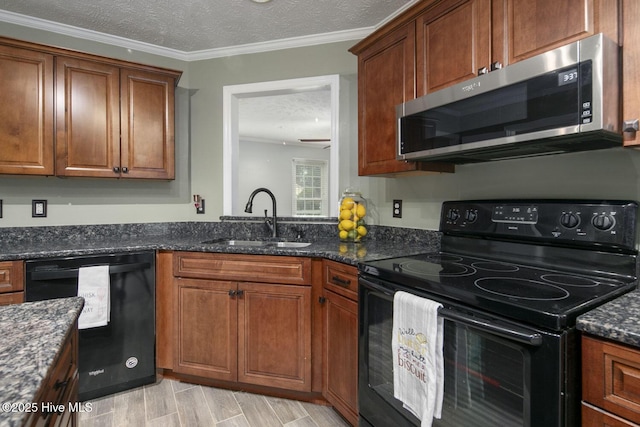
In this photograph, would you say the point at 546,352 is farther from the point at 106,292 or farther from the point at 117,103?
the point at 117,103

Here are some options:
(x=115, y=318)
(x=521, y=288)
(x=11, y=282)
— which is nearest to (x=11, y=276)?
(x=11, y=282)

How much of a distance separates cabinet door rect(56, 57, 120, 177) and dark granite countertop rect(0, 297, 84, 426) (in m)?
1.57

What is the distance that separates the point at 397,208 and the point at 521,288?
1175 millimetres

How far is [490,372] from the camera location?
3.40ft

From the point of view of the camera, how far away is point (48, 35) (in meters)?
2.41

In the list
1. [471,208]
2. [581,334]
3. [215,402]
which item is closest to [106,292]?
[215,402]

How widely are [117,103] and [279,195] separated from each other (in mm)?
5027

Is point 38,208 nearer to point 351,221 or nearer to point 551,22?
point 351,221

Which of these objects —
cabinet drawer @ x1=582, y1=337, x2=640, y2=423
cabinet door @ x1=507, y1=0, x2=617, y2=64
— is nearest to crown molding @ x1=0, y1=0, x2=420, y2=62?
cabinet door @ x1=507, y1=0, x2=617, y2=64

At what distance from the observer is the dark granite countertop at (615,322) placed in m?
0.78

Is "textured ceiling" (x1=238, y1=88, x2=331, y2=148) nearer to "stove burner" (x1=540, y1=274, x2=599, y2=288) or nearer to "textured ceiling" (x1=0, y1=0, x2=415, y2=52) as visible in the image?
"textured ceiling" (x1=0, y1=0, x2=415, y2=52)

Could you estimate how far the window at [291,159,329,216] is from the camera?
7.54 meters

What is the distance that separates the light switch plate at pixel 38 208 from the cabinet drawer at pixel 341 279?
78.6 inches

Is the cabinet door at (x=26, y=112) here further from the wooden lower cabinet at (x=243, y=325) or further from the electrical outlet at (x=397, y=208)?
the electrical outlet at (x=397, y=208)
